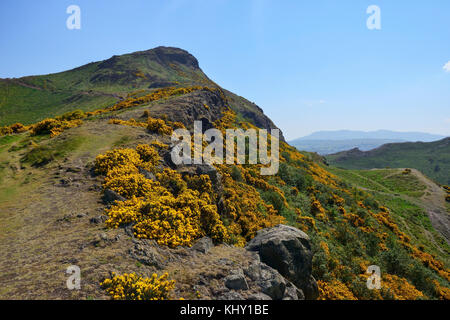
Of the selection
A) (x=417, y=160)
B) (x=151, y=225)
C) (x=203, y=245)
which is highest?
(x=151, y=225)

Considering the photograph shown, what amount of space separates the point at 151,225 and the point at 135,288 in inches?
147

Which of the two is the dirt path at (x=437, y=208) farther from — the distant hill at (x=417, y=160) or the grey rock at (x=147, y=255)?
the distant hill at (x=417, y=160)

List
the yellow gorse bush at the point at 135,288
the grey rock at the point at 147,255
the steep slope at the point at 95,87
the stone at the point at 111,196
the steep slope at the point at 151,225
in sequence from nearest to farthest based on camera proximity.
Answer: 1. the yellow gorse bush at the point at 135,288
2. the steep slope at the point at 151,225
3. the grey rock at the point at 147,255
4. the stone at the point at 111,196
5. the steep slope at the point at 95,87

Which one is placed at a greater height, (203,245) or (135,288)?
(135,288)

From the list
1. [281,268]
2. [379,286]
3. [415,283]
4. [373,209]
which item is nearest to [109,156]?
[281,268]

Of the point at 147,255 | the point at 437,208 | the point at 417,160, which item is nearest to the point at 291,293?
the point at 147,255

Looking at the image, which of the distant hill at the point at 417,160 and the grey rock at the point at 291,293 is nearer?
the grey rock at the point at 291,293

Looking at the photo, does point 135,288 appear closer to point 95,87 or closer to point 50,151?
point 50,151

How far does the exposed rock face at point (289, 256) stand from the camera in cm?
1088

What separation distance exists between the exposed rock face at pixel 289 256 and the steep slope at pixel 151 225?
271 mm

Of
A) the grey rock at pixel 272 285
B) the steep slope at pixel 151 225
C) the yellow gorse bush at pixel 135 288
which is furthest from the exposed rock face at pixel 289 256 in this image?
the yellow gorse bush at pixel 135 288

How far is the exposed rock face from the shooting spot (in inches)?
428

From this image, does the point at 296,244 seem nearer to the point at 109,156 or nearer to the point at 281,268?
the point at 281,268

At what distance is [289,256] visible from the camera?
11.1 meters
